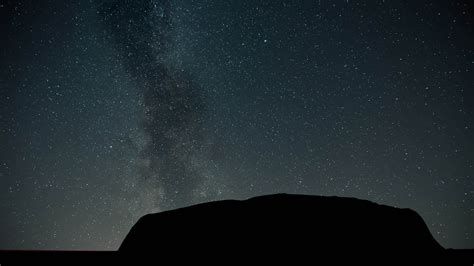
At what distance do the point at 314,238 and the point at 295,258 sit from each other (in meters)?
0.32

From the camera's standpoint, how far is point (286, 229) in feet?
11.8

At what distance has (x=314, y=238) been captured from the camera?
3.52 meters

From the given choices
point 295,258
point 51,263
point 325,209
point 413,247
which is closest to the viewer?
point 51,263

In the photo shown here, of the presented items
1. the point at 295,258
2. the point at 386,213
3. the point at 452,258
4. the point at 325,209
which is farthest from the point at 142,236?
the point at 452,258

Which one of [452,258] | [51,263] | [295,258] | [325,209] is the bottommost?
[452,258]

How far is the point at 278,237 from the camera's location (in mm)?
3502

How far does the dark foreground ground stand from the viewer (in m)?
3.38

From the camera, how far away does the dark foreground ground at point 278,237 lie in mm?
3377

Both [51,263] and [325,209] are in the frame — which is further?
[325,209]

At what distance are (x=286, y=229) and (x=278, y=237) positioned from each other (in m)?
0.14

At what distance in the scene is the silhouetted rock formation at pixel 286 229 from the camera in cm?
348

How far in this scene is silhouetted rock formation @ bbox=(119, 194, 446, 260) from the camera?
11.4 feet

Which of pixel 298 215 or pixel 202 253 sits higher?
pixel 298 215

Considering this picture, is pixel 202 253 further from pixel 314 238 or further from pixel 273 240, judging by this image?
pixel 314 238
